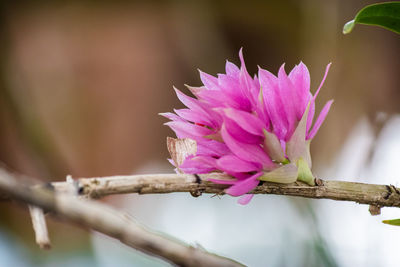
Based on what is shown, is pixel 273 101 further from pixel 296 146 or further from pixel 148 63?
pixel 148 63

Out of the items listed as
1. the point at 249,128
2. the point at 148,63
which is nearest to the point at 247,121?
the point at 249,128

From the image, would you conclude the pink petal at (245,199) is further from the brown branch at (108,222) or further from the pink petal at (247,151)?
the brown branch at (108,222)

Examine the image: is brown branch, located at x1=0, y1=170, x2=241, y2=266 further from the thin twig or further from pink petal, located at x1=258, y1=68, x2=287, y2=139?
pink petal, located at x1=258, y1=68, x2=287, y2=139

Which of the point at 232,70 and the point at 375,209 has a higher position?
the point at 232,70

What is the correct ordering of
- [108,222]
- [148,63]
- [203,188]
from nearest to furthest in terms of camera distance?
[108,222]
[203,188]
[148,63]

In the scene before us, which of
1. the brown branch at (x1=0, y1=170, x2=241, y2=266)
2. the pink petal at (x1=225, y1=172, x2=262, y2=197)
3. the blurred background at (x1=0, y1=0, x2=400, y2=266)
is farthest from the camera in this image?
the blurred background at (x1=0, y1=0, x2=400, y2=266)

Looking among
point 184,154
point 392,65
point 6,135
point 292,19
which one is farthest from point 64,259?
point 392,65

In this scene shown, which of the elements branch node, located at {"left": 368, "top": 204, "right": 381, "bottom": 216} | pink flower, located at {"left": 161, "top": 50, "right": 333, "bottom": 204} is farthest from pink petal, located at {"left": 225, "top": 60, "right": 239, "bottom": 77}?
branch node, located at {"left": 368, "top": 204, "right": 381, "bottom": 216}

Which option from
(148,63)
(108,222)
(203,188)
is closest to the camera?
(108,222)
